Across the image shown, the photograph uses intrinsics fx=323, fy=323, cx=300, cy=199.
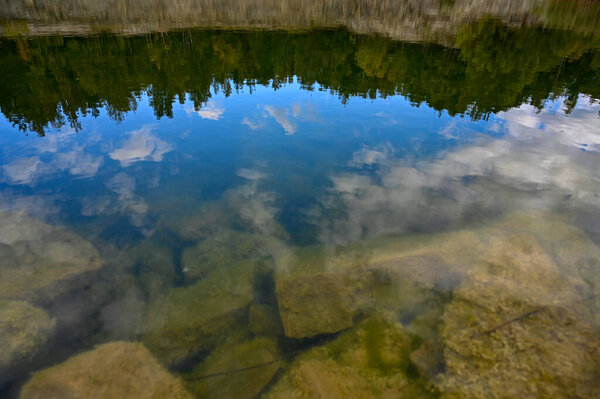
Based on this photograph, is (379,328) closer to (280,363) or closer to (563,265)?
(280,363)

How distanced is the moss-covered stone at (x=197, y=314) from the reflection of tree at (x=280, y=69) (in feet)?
46.5

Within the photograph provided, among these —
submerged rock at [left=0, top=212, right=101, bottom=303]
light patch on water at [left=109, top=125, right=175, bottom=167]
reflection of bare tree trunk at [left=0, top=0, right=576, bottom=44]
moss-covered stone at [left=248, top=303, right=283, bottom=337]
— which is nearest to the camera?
moss-covered stone at [left=248, top=303, right=283, bottom=337]

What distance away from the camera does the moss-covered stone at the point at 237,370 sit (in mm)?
5098

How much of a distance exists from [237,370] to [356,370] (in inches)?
77.9

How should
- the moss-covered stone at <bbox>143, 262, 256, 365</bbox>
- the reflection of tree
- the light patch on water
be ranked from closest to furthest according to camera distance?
the moss-covered stone at <bbox>143, 262, 256, 365</bbox> < the light patch on water < the reflection of tree

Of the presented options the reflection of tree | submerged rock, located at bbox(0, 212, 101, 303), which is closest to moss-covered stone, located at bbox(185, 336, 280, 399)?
submerged rock, located at bbox(0, 212, 101, 303)

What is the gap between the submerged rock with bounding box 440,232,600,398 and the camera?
16.4 feet

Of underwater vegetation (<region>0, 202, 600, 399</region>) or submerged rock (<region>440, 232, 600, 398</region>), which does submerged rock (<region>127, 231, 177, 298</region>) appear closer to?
underwater vegetation (<region>0, 202, 600, 399</region>)

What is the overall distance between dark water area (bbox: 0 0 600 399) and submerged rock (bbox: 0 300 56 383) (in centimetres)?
4

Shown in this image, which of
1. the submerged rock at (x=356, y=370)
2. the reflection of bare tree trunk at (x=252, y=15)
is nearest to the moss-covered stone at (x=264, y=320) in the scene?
the submerged rock at (x=356, y=370)

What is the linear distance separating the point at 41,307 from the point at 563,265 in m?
11.3

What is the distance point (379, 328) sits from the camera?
609 cm

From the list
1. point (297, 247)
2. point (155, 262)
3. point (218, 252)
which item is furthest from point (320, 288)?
point (155, 262)

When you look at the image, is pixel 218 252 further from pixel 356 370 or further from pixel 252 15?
pixel 252 15
